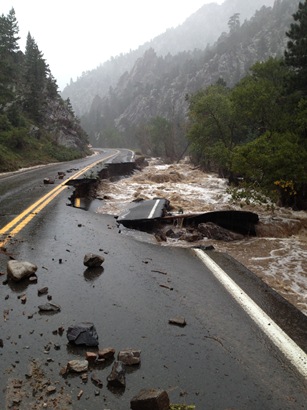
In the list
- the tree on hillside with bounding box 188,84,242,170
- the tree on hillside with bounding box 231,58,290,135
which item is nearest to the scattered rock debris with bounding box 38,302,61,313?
the tree on hillside with bounding box 231,58,290,135

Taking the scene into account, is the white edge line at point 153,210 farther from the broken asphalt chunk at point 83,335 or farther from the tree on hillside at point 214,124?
the tree on hillside at point 214,124

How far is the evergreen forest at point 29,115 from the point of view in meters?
29.2

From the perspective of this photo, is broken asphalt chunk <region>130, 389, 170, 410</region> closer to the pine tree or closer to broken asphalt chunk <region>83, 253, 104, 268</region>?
broken asphalt chunk <region>83, 253, 104, 268</region>

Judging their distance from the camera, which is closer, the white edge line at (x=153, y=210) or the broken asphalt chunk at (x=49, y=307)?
the broken asphalt chunk at (x=49, y=307)

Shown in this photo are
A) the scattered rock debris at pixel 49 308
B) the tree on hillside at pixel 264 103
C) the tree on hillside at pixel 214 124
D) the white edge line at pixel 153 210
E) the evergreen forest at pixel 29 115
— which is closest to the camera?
the scattered rock debris at pixel 49 308

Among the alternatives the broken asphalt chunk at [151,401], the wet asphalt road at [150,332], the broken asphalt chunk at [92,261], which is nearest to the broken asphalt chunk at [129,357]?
the wet asphalt road at [150,332]

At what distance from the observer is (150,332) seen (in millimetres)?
3730

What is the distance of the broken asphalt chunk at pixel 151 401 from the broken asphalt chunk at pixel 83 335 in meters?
0.95

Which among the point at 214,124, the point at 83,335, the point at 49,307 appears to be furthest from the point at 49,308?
the point at 214,124

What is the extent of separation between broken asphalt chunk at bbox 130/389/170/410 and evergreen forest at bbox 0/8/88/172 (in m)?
22.0

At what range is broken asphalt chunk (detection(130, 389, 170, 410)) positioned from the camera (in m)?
2.53

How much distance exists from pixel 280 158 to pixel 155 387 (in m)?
12.7

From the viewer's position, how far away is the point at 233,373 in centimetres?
308

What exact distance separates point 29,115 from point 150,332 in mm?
48897
